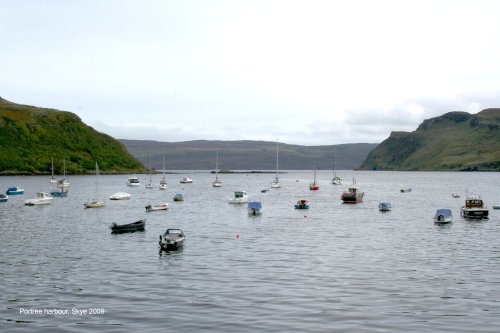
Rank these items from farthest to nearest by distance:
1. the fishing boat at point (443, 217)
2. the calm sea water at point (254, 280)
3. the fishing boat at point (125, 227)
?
the fishing boat at point (443, 217)
the fishing boat at point (125, 227)
the calm sea water at point (254, 280)

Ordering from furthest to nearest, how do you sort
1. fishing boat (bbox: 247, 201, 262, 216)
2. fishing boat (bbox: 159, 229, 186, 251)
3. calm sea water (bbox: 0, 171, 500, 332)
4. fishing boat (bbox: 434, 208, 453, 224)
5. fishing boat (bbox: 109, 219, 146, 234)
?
1. fishing boat (bbox: 247, 201, 262, 216)
2. fishing boat (bbox: 434, 208, 453, 224)
3. fishing boat (bbox: 109, 219, 146, 234)
4. fishing boat (bbox: 159, 229, 186, 251)
5. calm sea water (bbox: 0, 171, 500, 332)

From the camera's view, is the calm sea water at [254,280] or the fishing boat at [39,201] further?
the fishing boat at [39,201]

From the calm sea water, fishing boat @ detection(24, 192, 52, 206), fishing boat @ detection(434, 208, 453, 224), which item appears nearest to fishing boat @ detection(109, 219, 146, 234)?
the calm sea water

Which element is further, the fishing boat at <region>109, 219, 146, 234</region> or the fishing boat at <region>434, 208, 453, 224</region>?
the fishing boat at <region>434, 208, 453, 224</region>

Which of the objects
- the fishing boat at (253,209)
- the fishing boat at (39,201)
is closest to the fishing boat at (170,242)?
the fishing boat at (253,209)

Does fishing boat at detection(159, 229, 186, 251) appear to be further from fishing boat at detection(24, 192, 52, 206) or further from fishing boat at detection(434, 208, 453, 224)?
fishing boat at detection(24, 192, 52, 206)

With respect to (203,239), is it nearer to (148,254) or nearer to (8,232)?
(148,254)

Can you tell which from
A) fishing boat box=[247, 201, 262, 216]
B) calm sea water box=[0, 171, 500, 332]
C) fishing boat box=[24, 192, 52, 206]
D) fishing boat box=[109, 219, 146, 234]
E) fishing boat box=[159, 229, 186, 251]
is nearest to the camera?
calm sea water box=[0, 171, 500, 332]

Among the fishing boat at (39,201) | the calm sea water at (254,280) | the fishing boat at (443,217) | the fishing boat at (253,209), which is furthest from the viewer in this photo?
the fishing boat at (39,201)

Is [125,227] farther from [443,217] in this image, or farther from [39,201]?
[39,201]

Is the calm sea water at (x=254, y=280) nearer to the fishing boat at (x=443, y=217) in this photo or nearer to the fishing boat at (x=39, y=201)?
the fishing boat at (x=443, y=217)

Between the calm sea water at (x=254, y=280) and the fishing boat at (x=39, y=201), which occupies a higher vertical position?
the fishing boat at (x=39, y=201)

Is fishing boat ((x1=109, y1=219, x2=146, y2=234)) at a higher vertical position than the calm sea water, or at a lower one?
higher

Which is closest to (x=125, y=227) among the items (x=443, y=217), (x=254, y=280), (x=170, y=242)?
(x=170, y=242)
